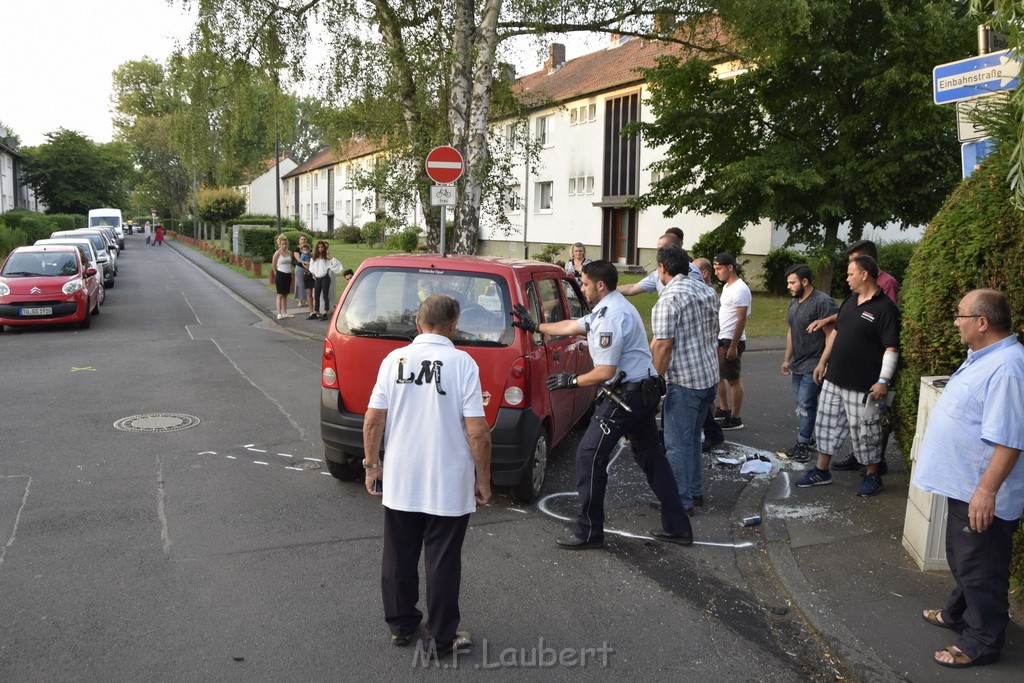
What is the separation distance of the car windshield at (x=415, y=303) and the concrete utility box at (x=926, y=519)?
2.75 metres

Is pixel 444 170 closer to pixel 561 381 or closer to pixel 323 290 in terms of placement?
pixel 323 290

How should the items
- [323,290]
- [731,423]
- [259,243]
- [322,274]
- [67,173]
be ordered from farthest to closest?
[67,173] → [259,243] → [323,290] → [322,274] → [731,423]

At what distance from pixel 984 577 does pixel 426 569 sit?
8.47 ft

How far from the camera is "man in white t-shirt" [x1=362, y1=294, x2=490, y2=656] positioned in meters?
3.78

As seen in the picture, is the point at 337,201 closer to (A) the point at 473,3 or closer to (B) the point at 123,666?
(A) the point at 473,3

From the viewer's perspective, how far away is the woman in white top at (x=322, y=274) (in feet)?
57.6

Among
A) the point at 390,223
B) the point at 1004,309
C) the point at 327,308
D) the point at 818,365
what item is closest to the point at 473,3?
the point at 390,223

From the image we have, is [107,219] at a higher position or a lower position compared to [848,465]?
higher

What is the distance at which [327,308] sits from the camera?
18266 mm

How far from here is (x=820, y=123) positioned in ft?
65.5

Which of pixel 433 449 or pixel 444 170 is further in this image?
pixel 444 170

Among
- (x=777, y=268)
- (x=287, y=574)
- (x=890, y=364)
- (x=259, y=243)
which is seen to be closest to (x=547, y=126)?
(x=259, y=243)

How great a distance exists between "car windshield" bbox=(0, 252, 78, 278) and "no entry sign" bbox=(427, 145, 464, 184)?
29.1 feet

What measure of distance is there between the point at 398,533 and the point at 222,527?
7.20ft
